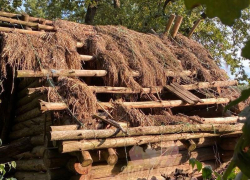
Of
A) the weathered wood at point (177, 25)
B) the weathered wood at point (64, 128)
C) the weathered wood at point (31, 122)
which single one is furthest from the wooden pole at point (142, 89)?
the weathered wood at point (177, 25)

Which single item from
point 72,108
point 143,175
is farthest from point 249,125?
point 143,175

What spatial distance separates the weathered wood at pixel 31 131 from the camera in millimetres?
6051

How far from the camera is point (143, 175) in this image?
20.4ft

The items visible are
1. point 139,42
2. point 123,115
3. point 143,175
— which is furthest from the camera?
point 139,42

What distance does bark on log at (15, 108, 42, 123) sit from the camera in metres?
6.65

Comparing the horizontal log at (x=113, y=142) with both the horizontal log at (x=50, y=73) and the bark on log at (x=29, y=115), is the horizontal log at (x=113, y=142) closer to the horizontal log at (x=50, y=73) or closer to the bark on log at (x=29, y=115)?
the horizontal log at (x=50, y=73)

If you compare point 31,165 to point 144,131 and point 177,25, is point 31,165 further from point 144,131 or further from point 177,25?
point 177,25

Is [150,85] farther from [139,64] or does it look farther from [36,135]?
[36,135]

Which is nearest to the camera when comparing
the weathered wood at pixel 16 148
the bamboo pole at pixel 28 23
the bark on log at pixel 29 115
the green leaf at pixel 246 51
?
the green leaf at pixel 246 51

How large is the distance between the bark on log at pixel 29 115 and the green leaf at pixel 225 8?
5.95 meters

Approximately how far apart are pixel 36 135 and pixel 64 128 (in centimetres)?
184

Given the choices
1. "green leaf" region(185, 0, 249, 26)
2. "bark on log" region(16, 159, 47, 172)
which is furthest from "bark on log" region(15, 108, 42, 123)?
"green leaf" region(185, 0, 249, 26)

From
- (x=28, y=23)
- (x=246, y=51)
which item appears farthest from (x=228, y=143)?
(x=246, y=51)

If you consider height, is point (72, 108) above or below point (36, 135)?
above
